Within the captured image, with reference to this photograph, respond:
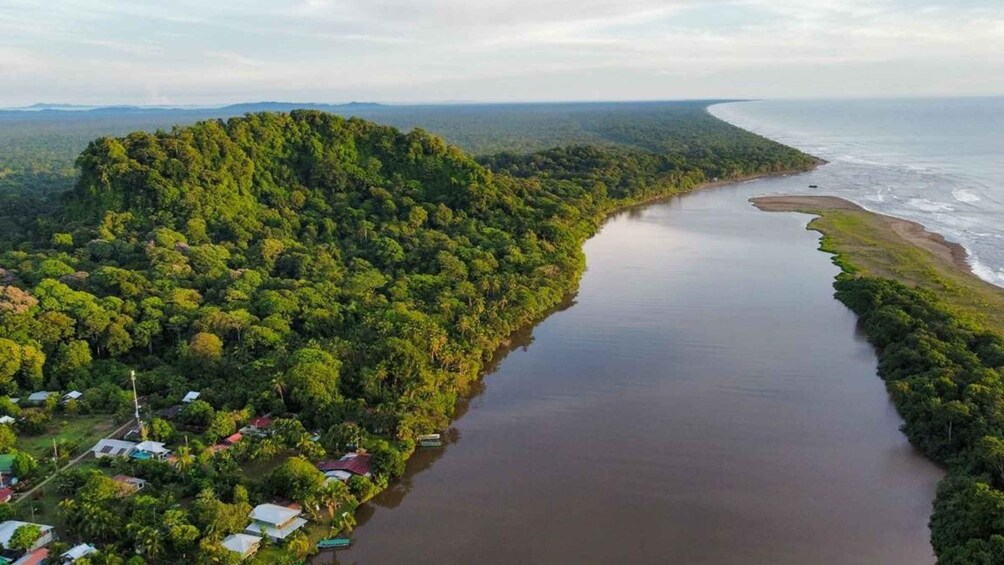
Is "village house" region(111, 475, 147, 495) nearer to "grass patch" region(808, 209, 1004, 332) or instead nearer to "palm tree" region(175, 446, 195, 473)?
"palm tree" region(175, 446, 195, 473)

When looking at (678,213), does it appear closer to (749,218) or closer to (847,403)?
(749,218)

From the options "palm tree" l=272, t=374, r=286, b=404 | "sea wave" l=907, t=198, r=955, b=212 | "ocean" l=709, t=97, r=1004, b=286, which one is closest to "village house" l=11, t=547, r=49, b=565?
"palm tree" l=272, t=374, r=286, b=404

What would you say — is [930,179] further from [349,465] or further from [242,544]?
[242,544]

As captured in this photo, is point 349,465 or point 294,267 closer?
point 349,465

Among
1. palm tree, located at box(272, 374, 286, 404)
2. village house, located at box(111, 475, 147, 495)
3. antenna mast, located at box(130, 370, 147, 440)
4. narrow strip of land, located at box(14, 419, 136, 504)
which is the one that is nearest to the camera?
village house, located at box(111, 475, 147, 495)

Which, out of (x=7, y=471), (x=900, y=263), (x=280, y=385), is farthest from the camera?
(x=900, y=263)

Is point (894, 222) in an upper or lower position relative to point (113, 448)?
upper

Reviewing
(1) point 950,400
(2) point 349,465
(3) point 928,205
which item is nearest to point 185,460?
(2) point 349,465
